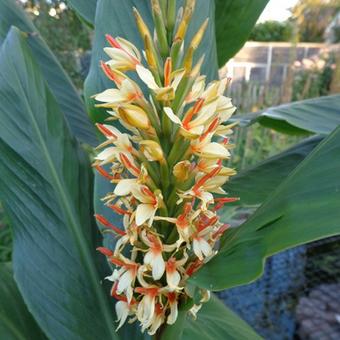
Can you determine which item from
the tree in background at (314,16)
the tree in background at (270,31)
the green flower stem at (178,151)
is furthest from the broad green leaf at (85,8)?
the tree in background at (270,31)

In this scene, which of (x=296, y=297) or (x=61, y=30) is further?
(x=61, y=30)

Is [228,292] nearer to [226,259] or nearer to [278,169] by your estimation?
[278,169]

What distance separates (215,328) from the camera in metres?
1.01

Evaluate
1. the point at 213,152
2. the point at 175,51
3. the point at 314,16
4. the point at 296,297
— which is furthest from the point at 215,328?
the point at 314,16

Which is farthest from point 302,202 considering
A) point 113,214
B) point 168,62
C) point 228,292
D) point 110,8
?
point 228,292

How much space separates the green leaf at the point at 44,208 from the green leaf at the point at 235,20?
59 centimetres

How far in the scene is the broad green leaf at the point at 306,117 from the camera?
1.01m

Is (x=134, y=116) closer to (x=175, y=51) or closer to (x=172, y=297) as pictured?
(x=175, y=51)

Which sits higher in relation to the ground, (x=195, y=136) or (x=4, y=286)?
(x=195, y=136)

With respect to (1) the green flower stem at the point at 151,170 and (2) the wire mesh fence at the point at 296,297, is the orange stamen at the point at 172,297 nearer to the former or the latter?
(1) the green flower stem at the point at 151,170

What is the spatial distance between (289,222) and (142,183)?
21 cm

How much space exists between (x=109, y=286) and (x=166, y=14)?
1.95ft

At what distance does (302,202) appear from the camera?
1.67ft

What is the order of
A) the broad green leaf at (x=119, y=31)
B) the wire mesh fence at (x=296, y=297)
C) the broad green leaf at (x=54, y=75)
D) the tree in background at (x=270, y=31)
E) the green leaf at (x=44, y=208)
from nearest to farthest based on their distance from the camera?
the green leaf at (x=44, y=208) < the broad green leaf at (x=119, y=31) < the broad green leaf at (x=54, y=75) < the wire mesh fence at (x=296, y=297) < the tree in background at (x=270, y=31)
